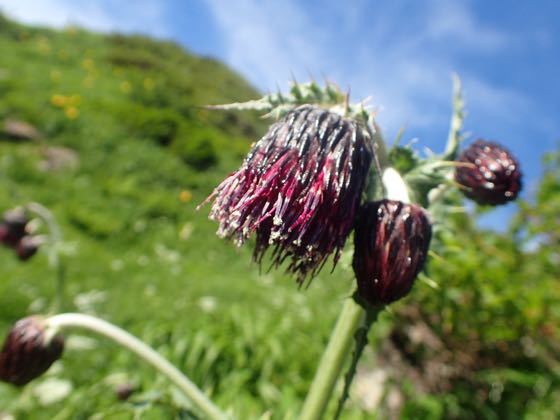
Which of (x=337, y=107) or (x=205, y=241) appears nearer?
(x=337, y=107)

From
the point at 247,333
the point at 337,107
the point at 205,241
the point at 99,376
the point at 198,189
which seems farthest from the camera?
the point at 198,189

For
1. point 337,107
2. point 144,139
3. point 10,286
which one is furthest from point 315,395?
point 144,139

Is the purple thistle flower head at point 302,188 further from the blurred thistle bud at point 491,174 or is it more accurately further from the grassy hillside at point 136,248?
the blurred thistle bud at point 491,174

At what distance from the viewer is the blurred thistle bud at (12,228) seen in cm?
332

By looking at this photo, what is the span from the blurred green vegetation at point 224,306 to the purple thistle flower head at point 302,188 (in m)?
0.24

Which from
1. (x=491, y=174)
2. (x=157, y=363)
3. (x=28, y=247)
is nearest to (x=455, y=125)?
(x=491, y=174)

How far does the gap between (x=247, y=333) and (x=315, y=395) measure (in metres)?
→ 2.71

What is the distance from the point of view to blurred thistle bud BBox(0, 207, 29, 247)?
10.9 ft

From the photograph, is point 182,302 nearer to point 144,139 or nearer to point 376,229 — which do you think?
point 376,229

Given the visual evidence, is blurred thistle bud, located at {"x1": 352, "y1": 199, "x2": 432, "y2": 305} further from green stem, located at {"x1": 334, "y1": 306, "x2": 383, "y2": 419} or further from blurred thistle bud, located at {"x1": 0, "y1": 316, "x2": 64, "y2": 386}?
blurred thistle bud, located at {"x1": 0, "y1": 316, "x2": 64, "y2": 386}

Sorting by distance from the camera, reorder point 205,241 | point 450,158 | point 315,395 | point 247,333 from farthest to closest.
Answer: point 205,241 < point 247,333 < point 450,158 < point 315,395

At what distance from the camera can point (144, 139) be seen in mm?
13656

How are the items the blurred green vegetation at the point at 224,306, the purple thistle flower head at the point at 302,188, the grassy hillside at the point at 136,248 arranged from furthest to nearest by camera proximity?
the grassy hillside at the point at 136,248 < the blurred green vegetation at the point at 224,306 < the purple thistle flower head at the point at 302,188

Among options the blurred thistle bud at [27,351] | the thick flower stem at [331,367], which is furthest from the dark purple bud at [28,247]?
the thick flower stem at [331,367]
